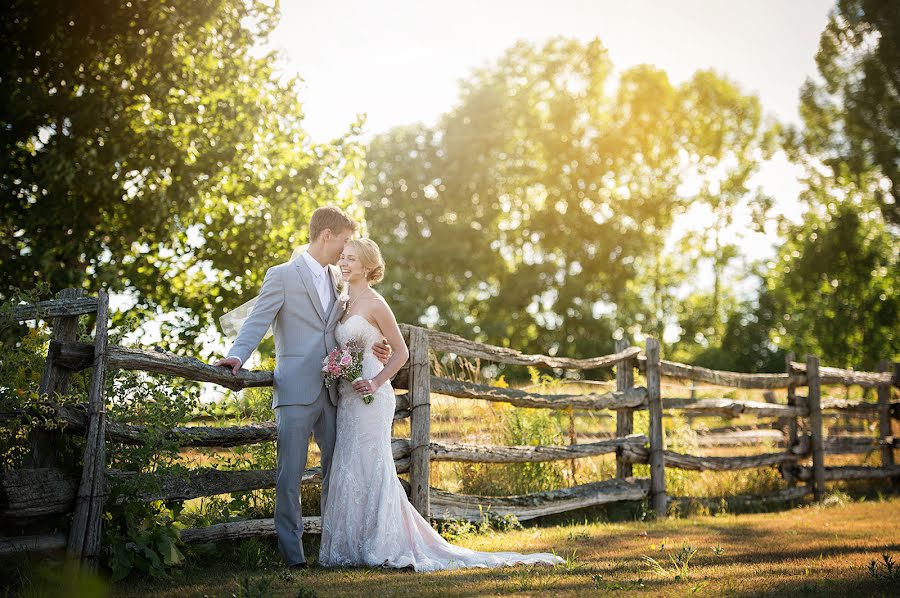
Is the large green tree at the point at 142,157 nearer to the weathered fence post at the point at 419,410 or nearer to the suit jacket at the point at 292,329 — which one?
the weathered fence post at the point at 419,410

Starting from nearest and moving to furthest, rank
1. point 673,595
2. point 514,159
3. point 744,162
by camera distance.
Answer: point 673,595
point 744,162
point 514,159

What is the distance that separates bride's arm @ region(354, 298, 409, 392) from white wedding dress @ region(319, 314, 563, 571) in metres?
0.07

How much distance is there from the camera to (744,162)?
26.9 m

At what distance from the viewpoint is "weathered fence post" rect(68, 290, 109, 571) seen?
4047 mm

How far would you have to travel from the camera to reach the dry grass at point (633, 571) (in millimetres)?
4062

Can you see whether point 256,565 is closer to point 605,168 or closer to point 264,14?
point 264,14

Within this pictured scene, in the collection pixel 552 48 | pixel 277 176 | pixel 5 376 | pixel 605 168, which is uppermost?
pixel 552 48

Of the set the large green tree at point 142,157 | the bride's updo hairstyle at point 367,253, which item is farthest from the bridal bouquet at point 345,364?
the large green tree at point 142,157

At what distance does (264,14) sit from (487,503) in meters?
8.90

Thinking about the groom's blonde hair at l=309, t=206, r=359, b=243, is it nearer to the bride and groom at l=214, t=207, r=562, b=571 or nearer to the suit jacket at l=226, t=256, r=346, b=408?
the bride and groom at l=214, t=207, r=562, b=571

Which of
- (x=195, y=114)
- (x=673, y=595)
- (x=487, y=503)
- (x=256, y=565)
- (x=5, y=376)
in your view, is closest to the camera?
(x=673, y=595)

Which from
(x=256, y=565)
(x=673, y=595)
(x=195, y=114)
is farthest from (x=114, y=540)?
(x=195, y=114)

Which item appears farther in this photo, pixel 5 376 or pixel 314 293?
pixel 314 293

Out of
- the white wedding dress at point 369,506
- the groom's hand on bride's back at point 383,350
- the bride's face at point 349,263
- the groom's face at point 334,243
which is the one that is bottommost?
the white wedding dress at point 369,506
